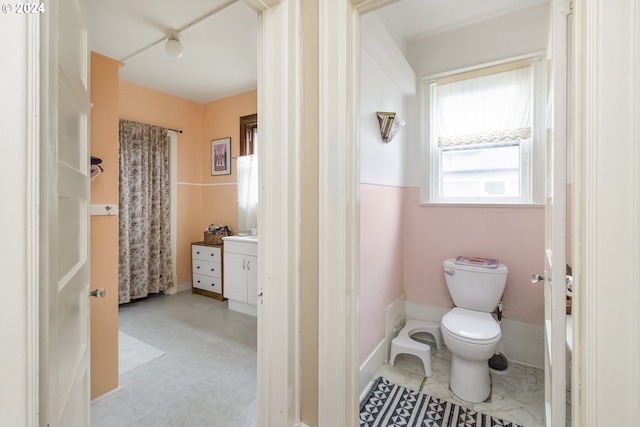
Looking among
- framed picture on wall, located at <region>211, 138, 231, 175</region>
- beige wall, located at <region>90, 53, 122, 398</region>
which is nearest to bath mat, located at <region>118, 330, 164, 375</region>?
beige wall, located at <region>90, 53, 122, 398</region>

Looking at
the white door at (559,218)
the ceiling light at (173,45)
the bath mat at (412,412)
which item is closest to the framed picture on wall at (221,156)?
the ceiling light at (173,45)

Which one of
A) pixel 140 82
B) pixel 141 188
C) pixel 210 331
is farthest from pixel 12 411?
pixel 140 82

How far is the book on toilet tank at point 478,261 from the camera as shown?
2.17m

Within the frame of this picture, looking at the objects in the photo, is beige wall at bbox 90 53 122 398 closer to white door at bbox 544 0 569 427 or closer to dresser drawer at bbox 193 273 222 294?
dresser drawer at bbox 193 273 222 294

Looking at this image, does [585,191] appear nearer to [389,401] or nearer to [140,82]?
[389,401]

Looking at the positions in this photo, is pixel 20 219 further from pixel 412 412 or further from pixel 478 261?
pixel 478 261

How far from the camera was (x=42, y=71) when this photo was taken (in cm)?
54

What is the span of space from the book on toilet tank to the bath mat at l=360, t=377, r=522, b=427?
979 mm

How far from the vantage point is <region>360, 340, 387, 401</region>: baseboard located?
5.98 feet

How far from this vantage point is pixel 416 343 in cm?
216

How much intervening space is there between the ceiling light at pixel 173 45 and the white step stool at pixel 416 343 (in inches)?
115

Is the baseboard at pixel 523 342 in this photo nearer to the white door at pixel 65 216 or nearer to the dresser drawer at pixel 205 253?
the white door at pixel 65 216

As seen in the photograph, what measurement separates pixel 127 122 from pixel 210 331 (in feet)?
8.51

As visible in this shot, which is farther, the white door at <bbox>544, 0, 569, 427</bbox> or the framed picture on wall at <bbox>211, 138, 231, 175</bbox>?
the framed picture on wall at <bbox>211, 138, 231, 175</bbox>
